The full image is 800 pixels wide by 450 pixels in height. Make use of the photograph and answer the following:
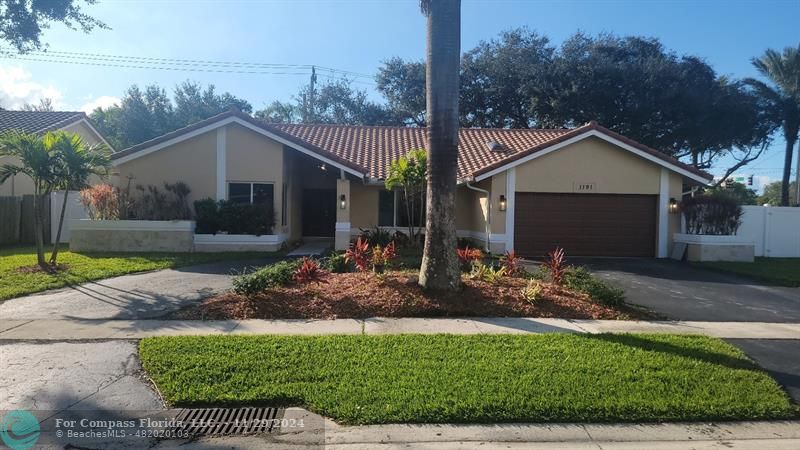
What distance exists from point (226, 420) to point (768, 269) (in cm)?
1532

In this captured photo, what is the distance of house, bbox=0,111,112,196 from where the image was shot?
69.3ft

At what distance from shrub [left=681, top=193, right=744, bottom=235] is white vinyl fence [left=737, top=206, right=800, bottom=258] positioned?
2.07 m

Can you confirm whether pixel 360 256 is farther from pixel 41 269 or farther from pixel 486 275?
pixel 41 269

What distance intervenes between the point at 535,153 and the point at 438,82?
340 inches

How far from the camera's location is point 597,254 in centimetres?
1681

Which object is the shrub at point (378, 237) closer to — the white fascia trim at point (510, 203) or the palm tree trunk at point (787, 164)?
the white fascia trim at point (510, 203)

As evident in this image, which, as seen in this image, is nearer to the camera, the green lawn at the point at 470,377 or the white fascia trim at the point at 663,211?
the green lawn at the point at 470,377

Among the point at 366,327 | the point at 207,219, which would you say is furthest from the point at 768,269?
the point at 207,219

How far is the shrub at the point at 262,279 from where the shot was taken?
8617mm

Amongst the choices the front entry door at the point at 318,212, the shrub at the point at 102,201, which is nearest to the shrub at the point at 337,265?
the shrub at the point at 102,201

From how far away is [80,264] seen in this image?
12961 millimetres

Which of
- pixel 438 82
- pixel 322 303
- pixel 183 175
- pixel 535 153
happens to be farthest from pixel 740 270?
Answer: pixel 183 175

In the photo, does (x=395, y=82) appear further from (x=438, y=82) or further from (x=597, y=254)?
(x=438, y=82)

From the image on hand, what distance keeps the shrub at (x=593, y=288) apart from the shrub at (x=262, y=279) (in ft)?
17.6
